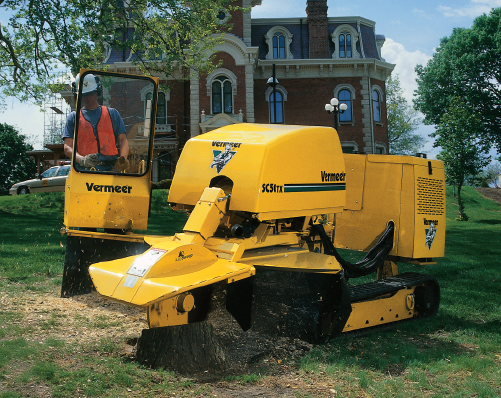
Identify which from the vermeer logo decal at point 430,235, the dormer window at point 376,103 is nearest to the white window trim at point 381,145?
the dormer window at point 376,103

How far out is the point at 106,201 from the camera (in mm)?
6227

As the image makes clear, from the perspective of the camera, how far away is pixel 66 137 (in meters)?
6.36

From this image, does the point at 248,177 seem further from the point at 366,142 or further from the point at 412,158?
the point at 366,142

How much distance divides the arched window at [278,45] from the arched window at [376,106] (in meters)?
6.55

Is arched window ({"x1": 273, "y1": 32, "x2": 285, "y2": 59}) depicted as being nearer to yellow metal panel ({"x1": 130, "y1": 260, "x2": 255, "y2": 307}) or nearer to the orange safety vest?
the orange safety vest

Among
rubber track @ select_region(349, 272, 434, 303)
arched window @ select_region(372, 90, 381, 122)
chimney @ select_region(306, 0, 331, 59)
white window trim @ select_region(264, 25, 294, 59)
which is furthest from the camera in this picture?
arched window @ select_region(372, 90, 381, 122)

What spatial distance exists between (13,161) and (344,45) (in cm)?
3504

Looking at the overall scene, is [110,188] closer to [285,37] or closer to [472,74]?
[285,37]

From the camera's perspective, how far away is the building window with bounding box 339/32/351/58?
105 ft

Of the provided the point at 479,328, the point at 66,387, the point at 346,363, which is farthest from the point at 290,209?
the point at 479,328

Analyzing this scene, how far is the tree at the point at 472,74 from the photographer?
116ft

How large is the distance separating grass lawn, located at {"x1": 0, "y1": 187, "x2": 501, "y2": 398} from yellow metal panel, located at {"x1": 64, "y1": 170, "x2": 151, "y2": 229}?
1148 mm

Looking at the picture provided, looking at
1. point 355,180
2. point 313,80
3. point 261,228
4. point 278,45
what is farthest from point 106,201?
point 278,45

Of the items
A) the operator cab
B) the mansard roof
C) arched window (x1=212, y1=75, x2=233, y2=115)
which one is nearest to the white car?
arched window (x1=212, y1=75, x2=233, y2=115)
